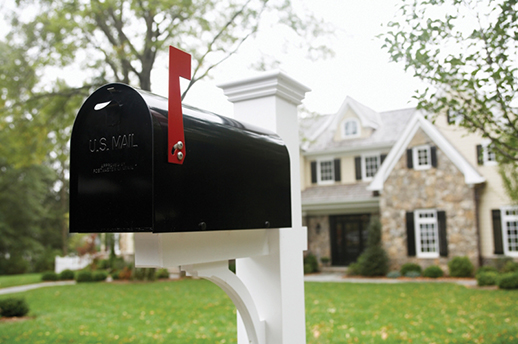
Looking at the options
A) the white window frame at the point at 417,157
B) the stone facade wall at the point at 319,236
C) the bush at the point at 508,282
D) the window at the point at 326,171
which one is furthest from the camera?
the window at the point at 326,171

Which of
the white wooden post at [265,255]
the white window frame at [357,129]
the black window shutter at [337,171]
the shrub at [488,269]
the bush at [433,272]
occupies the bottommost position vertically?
the bush at [433,272]

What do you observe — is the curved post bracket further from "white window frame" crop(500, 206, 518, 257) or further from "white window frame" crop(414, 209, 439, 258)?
"white window frame" crop(500, 206, 518, 257)

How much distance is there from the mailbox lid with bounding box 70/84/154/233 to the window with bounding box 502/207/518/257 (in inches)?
620

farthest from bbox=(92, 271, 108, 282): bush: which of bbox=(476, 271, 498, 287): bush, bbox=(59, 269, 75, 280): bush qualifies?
bbox=(476, 271, 498, 287): bush

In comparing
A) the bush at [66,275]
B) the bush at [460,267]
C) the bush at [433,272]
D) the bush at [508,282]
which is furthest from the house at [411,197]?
the bush at [66,275]

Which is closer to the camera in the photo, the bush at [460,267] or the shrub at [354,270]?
the bush at [460,267]

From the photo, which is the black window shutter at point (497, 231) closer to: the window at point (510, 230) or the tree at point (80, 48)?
the window at point (510, 230)

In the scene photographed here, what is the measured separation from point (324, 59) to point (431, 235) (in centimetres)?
714

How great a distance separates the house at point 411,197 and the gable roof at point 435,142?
3 cm

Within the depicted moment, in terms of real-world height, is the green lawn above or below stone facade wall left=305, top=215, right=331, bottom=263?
below

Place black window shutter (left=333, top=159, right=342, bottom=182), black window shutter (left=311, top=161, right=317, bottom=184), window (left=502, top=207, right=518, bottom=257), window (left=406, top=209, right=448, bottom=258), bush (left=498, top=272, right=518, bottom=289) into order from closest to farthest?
bush (left=498, top=272, right=518, bottom=289) → window (left=502, top=207, right=518, bottom=257) → window (left=406, top=209, right=448, bottom=258) → black window shutter (left=333, top=159, right=342, bottom=182) → black window shutter (left=311, top=161, right=317, bottom=184)

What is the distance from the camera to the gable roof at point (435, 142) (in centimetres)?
1442

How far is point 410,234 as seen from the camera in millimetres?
15133

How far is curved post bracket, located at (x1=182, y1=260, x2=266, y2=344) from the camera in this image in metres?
1.28
